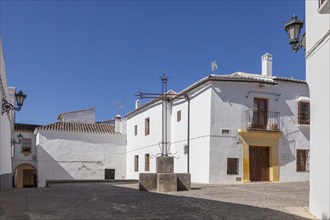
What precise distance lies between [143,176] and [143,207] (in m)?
4.28

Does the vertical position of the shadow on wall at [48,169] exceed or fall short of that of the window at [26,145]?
it falls short

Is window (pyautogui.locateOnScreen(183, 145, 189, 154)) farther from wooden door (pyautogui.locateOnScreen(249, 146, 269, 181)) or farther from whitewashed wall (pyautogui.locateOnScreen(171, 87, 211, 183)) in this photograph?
wooden door (pyautogui.locateOnScreen(249, 146, 269, 181))

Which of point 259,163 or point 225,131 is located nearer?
point 225,131

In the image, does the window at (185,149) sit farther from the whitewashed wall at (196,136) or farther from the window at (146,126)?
the window at (146,126)

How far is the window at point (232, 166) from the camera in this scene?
52.2 ft

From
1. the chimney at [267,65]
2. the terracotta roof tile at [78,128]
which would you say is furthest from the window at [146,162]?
the chimney at [267,65]

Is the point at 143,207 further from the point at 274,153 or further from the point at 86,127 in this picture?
the point at 86,127

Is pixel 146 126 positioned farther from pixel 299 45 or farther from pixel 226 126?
pixel 299 45

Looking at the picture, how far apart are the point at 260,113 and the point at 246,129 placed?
1.23 meters

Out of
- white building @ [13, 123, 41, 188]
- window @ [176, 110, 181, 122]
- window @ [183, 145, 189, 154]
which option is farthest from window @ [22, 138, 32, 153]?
window @ [183, 145, 189, 154]

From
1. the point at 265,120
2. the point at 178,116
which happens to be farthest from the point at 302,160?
the point at 178,116

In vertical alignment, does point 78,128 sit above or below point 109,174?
above

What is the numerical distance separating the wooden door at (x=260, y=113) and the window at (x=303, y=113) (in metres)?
1.74

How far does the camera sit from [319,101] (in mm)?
6309
